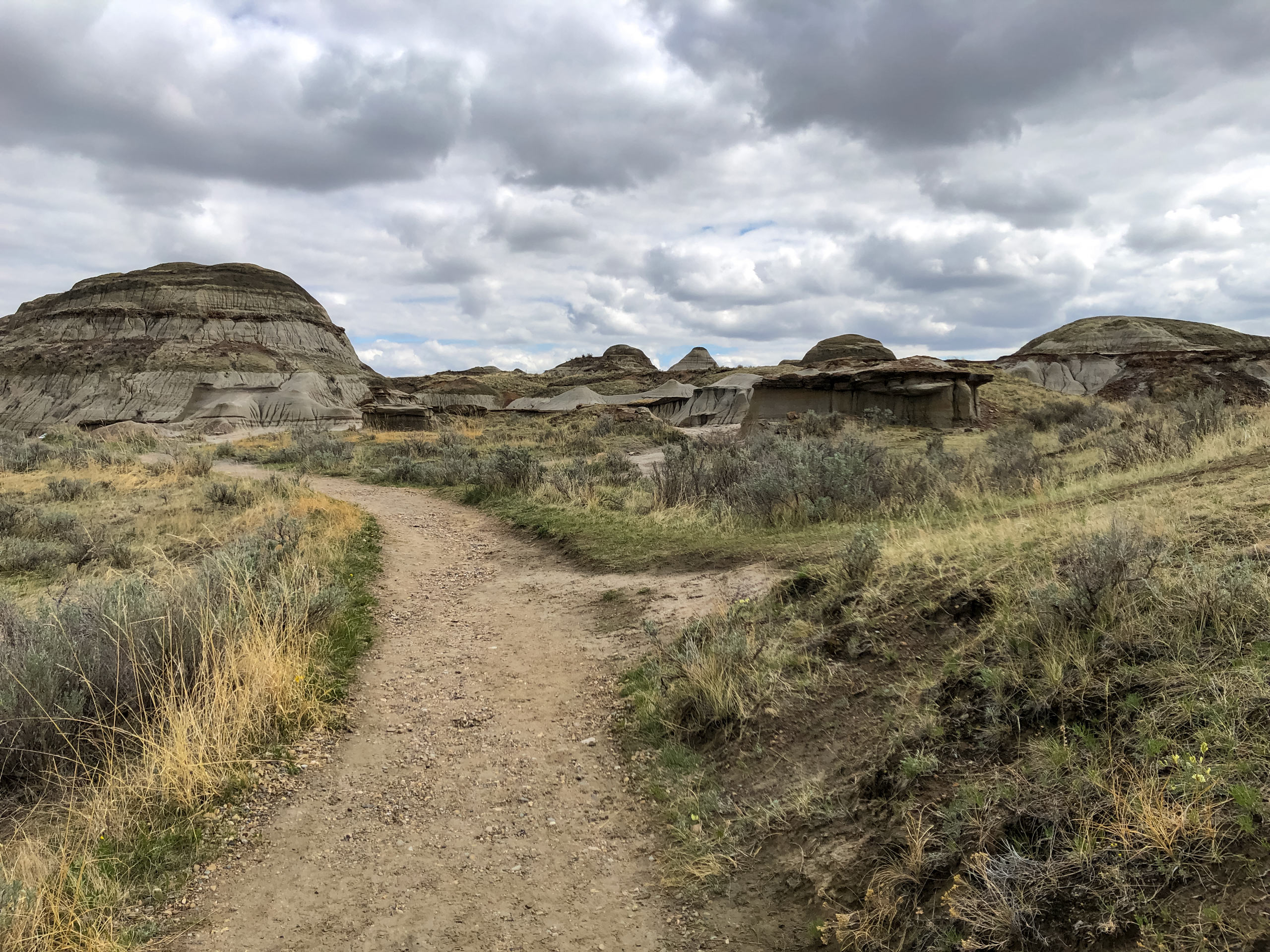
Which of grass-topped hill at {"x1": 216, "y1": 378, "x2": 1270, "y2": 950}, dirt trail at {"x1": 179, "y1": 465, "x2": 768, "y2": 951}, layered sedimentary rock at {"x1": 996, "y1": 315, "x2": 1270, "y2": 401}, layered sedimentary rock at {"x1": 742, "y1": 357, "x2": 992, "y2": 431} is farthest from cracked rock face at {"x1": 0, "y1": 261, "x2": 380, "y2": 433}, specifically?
layered sedimentary rock at {"x1": 996, "y1": 315, "x2": 1270, "y2": 401}

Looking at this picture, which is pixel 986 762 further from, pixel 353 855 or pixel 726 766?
pixel 353 855

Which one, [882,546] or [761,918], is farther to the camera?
[882,546]

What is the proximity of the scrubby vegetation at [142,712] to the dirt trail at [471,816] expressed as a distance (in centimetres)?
32

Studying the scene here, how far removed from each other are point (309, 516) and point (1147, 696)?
10595 mm

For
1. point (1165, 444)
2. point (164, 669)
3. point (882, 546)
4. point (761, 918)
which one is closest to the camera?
point (761, 918)

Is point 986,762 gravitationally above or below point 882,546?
below

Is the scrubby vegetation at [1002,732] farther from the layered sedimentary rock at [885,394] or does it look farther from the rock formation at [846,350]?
the rock formation at [846,350]

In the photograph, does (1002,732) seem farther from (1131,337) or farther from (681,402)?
(1131,337)

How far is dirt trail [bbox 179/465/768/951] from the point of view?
3053 mm

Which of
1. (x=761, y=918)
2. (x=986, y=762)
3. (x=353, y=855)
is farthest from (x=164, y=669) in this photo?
(x=986, y=762)

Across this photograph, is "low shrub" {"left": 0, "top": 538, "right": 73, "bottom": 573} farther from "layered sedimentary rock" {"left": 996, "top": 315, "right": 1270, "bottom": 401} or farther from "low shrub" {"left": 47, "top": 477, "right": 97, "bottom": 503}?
"layered sedimentary rock" {"left": 996, "top": 315, "right": 1270, "bottom": 401}

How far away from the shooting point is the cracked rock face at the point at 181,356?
5894cm

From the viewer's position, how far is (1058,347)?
2425 inches

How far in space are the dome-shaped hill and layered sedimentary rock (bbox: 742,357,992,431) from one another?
38980 mm
